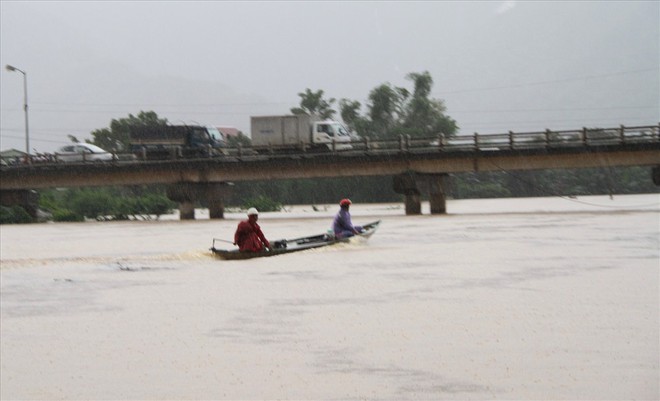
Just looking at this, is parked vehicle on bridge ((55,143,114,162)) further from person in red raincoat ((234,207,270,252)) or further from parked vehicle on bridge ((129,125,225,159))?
person in red raincoat ((234,207,270,252))

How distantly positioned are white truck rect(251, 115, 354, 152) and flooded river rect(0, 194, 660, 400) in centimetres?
2963

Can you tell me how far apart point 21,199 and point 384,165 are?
21.6 metres

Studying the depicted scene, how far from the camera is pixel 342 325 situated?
1531cm

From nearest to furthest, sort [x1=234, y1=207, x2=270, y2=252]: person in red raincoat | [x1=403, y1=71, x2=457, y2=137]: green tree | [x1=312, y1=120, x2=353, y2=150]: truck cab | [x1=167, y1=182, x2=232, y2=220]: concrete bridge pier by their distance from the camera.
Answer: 1. [x1=234, y1=207, x2=270, y2=252]: person in red raincoat
2. [x1=167, y1=182, x2=232, y2=220]: concrete bridge pier
3. [x1=312, y1=120, x2=353, y2=150]: truck cab
4. [x1=403, y1=71, x2=457, y2=137]: green tree

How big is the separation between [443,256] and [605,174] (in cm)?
8167

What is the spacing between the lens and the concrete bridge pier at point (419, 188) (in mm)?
52219

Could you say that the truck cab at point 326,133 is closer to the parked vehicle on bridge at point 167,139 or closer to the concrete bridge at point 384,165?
the concrete bridge at point 384,165

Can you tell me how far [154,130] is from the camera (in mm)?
63156

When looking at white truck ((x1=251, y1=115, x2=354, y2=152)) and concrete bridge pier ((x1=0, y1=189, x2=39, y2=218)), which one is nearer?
white truck ((x1=251, y1=115, x2=354, y2=152))

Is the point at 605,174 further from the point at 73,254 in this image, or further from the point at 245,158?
the point at 73,254

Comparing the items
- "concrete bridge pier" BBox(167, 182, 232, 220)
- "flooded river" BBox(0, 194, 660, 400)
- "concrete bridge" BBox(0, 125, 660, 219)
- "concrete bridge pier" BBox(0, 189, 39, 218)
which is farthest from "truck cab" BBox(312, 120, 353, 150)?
"flooded river" BBox(0, 194, 660, 400)

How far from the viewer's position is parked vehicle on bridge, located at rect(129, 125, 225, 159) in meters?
61.3

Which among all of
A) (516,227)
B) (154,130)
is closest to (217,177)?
(154,130)

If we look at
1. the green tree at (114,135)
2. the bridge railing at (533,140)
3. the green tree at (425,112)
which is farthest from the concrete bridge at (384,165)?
the green tree at (425,112)
